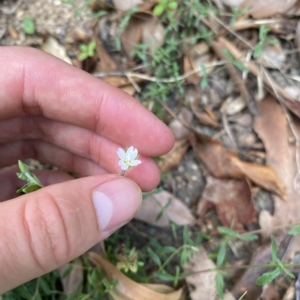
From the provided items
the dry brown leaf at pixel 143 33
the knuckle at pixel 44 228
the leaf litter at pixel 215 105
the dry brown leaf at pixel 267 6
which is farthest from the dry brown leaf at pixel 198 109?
the knuckle at pixel 44 228

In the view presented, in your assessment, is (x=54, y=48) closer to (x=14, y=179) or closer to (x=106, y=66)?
(x=106, y=66)

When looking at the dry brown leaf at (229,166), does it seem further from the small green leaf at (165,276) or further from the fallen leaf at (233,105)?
the small green leaf at (165,276)

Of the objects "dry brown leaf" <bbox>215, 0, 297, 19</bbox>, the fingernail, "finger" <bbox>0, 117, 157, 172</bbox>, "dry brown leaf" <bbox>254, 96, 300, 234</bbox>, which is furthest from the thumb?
"dry brown leaf" <bbox>215, 0, 297, 19</bbox>

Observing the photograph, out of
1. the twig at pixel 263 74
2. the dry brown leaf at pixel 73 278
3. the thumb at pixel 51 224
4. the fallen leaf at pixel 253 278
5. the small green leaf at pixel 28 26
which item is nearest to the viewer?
the thumb at pixel 51 224

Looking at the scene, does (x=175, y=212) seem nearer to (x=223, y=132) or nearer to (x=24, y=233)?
(x=223, y=132)

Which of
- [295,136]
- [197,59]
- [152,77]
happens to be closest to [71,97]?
[152,77]

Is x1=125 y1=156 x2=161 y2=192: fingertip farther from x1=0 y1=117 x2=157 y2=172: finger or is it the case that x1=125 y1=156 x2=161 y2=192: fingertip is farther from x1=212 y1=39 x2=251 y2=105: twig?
x1=212 y1=39 x2=251 y2=105: twig
